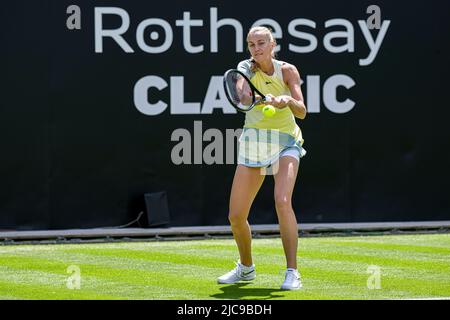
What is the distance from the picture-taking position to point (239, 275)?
8656 mm

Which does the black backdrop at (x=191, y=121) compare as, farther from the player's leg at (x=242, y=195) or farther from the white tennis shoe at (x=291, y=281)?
the white tennis shoe at (x=291, y=281)

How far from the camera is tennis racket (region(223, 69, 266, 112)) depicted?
8203 millimetres

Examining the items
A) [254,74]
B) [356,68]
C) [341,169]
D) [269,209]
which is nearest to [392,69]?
[356,68]

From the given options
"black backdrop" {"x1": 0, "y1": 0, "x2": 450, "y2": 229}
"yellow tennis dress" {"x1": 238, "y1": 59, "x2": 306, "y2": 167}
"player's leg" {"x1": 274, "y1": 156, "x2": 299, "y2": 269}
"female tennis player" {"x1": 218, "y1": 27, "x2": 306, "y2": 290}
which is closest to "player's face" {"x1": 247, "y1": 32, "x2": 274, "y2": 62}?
"female tennis player" {"x1": 218, "y1": 27, "x2": 306, "y2": 290}

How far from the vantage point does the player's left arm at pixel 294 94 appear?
807cm

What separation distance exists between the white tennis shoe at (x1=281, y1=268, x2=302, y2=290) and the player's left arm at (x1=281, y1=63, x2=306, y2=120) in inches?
43.0

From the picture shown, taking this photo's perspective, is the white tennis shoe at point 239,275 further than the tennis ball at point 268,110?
Yes

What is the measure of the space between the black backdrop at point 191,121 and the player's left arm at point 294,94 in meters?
5.19

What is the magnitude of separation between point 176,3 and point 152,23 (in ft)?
1.19

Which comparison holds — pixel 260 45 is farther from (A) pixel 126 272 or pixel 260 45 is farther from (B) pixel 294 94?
(A) pixel 126 272

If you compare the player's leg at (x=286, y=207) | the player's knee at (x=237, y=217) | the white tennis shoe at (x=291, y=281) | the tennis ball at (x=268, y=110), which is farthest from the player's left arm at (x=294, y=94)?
the white tennis shoe at (x=291, y=281)

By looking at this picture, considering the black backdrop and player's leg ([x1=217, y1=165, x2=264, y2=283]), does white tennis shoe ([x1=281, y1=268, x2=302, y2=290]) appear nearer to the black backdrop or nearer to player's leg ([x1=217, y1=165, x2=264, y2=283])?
player's leg ([x1=217, y1=165, x2=264, y2=283])
